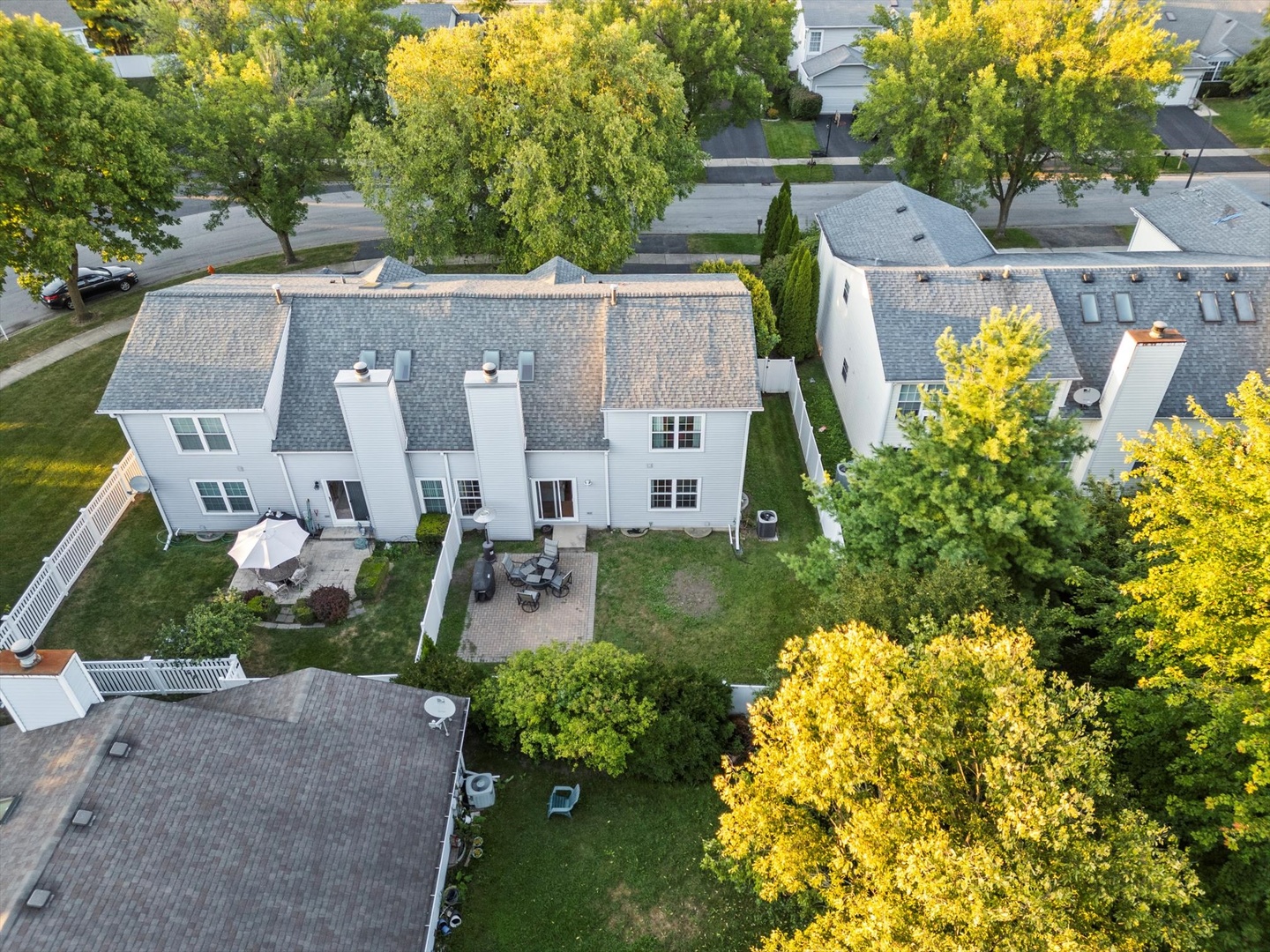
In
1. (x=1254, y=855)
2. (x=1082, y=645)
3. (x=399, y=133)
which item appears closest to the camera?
(x=1254, y=855)

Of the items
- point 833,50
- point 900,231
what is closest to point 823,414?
point 900,231

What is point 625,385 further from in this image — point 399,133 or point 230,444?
point 399,133

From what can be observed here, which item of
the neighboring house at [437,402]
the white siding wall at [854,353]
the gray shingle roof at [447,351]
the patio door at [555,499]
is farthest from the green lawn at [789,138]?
the patio door at [555,499]

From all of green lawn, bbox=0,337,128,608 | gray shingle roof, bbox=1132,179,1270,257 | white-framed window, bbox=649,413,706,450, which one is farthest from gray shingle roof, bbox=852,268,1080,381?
green lawn, bbox=0,337,128,608

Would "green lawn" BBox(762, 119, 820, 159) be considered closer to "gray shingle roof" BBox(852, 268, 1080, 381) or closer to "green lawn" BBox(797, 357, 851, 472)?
"green lawn" BBox(797, 357, 851, 472)

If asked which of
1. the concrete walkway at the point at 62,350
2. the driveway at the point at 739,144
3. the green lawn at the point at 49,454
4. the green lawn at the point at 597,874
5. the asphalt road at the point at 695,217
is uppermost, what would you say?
the driveway at the point at 739,144

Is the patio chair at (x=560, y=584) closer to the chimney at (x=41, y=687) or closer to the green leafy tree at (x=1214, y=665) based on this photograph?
the chimney at (x=41, y=687)

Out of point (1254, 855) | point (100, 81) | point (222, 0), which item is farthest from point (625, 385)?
point (222, 0)
